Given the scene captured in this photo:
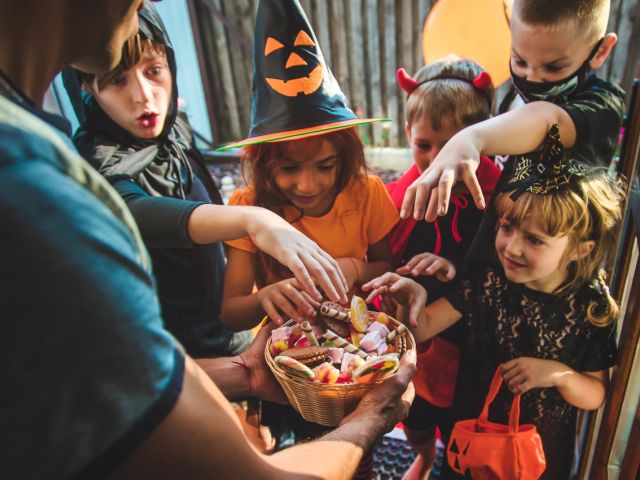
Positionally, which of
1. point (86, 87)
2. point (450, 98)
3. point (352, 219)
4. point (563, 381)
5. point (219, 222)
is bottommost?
point (563, 381)

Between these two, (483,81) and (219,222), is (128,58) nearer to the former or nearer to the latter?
(219,222)

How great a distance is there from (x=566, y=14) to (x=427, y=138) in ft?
1.59

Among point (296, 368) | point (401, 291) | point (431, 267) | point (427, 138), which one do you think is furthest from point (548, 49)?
point (296, 368)

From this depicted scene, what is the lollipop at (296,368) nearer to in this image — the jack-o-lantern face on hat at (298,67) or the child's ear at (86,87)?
the jack-o-lantern face on hat at (298,67)

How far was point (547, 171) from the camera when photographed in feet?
3.43

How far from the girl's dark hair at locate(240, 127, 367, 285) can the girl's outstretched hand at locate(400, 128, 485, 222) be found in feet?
1.31

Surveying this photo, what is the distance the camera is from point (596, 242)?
1114 millimetres

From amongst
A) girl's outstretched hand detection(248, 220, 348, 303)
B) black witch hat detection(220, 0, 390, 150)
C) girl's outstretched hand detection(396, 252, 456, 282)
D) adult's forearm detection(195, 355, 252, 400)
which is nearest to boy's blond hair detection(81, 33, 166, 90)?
black witch hat detection(220, 0, 390, 150)

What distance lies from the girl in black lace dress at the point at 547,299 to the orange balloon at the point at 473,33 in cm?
77

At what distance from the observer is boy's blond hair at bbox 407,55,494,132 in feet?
4.29

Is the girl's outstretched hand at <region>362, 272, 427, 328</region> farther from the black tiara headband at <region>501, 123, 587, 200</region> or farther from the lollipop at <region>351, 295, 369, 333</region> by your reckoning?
the black tiara headband at <region>501, 123, 587, 200</region>

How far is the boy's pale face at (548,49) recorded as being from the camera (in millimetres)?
976

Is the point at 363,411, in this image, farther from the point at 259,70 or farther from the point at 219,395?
the point at 259,70

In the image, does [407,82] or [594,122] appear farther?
[407,82]
